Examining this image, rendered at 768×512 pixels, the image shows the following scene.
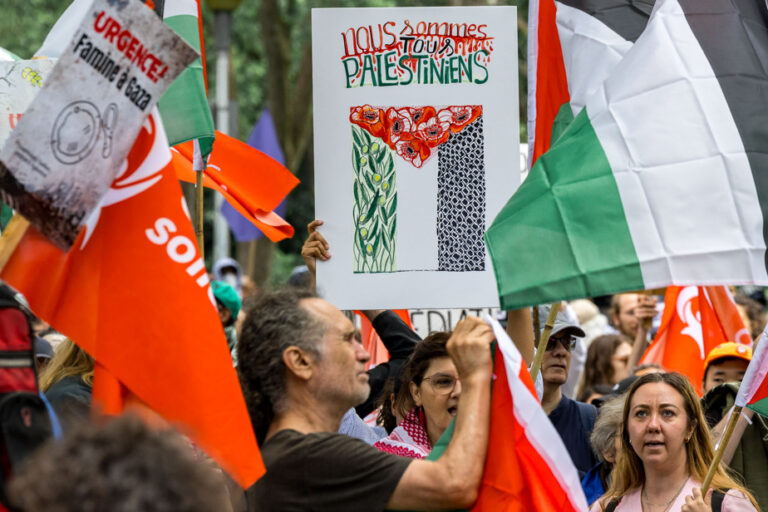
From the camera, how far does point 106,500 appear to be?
1.75m

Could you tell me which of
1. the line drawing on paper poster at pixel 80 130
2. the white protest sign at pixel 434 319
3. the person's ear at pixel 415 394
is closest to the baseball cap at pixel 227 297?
the white protest sign at pixel 434 319

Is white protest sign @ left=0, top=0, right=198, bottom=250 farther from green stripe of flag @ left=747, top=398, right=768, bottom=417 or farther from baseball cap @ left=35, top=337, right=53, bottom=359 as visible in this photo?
baseball cap @ left=35, top=337, right=53, bottom=359

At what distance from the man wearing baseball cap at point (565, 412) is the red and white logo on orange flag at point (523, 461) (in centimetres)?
207

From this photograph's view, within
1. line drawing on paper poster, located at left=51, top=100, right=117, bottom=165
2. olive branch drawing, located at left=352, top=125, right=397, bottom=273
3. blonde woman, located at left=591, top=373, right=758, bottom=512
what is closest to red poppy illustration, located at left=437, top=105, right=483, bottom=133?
olive branch drawing, located at left=352, top=125, right=397, bottom=273

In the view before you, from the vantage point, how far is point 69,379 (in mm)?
3967

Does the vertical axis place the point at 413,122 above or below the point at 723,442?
above

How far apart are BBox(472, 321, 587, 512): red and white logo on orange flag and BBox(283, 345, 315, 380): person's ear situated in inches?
21.8

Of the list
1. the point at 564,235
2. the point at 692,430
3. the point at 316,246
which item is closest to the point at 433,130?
the point at 316,246

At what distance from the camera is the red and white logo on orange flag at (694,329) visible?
6807 millimetres

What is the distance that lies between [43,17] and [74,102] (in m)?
17.3

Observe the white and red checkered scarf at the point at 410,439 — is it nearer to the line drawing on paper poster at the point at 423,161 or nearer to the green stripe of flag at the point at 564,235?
the line drawing on paper poster at the point at 423,161

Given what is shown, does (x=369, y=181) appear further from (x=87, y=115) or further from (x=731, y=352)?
(x=731, y=352)

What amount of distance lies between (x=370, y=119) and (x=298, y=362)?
139 centimetres

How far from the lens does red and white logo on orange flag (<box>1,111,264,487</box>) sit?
2943 millimetres
